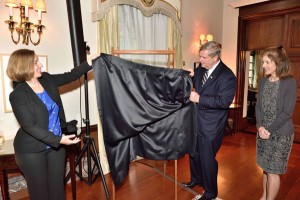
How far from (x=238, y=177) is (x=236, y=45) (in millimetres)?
3136

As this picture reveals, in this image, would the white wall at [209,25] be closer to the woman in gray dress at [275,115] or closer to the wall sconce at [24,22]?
the woman in gray dress at [275,115]

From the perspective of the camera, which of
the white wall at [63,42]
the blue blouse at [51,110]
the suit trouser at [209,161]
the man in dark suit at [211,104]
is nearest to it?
the blue blouse at [51,110]

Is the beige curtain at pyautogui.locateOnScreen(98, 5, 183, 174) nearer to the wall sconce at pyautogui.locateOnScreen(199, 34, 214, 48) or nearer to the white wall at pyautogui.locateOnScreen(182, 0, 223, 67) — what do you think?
the white wall at pyautogui.locateOnScreen(182, 0, 223, 67)

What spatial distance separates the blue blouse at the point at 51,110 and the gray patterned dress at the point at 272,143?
6.07ft

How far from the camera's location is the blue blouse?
169cm

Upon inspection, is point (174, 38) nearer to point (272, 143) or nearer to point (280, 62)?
point (280, 62)

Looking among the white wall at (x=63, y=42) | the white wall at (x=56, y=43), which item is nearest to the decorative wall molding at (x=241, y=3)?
the white wall at (x=63, y=42)

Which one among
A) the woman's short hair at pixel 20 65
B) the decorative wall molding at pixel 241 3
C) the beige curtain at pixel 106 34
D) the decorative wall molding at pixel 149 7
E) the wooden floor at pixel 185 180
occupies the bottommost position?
the wooden floor at pixel 185 180

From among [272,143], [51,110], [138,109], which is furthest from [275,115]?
[51,110]

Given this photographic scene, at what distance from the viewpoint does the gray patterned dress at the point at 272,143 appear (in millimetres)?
1990

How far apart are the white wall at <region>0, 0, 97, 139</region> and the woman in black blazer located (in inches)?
34.9

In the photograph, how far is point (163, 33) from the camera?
3.75 meters

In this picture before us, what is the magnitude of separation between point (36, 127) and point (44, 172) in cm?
39

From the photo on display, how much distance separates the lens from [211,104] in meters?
2.05
